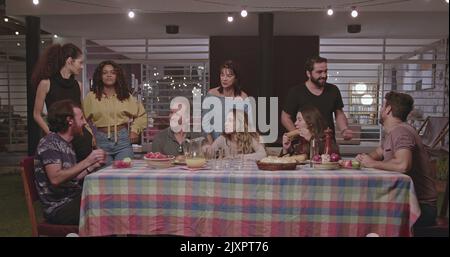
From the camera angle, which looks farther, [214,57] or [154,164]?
[214,57]

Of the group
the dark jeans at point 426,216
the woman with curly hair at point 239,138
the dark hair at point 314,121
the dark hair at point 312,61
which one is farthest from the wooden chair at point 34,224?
the dark hair at point 312,61

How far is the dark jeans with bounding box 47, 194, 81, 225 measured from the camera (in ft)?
6.41

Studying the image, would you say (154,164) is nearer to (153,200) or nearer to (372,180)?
(153,200)

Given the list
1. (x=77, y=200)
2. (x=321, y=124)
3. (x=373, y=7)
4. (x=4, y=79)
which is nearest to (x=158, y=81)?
(x=4, y=79)

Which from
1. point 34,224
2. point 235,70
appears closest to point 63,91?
point 34,224

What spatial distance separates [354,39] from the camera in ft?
22.2

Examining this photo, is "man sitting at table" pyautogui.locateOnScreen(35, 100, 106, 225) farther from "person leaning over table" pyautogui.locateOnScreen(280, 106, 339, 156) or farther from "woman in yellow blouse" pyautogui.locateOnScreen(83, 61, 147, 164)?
"person leaning over table" pyautogui.locateOnScreen(280, 106, 339, 156)

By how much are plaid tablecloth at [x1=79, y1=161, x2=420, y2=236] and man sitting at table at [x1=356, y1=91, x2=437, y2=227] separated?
4.3 inches

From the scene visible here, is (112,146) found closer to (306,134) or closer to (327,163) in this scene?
(306,134)

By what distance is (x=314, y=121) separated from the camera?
2.57 meters

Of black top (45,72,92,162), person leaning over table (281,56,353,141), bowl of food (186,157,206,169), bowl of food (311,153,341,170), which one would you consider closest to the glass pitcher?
bowl of food (186,157,206,169)

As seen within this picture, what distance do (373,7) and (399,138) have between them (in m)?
2.56

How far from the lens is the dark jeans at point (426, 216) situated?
6.33 feet
